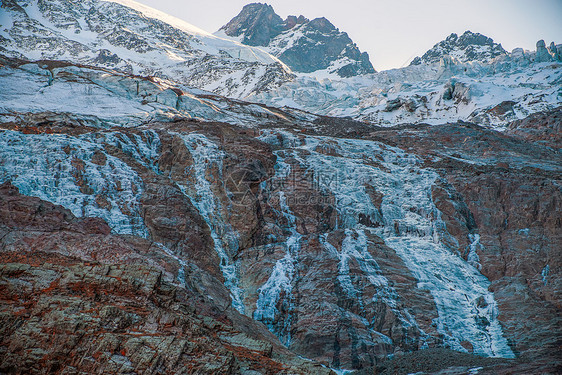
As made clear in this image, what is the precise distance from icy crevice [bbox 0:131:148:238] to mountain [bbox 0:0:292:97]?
253 ft

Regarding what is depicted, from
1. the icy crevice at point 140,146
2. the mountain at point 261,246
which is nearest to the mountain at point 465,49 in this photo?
the mountain at point 261,246

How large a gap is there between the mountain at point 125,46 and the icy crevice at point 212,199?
71792mm

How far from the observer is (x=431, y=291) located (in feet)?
74.5

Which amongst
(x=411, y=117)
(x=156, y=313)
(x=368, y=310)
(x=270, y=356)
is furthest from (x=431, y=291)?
(x=411, y=117)

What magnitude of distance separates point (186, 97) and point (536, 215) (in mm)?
43960

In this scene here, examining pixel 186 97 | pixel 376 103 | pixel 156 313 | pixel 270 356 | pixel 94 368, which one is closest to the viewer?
pixel 94 368

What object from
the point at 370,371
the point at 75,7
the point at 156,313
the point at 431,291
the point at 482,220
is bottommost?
the point at 370,371

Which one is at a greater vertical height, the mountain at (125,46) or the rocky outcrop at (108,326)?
the mountain at (125,46)

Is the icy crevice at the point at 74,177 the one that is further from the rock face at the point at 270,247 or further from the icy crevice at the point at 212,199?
the icy crevice at the point at 212,199

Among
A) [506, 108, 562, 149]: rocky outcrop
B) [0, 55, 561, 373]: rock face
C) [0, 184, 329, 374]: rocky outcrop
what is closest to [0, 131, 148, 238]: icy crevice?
[0, 55, 561, 373]: rock face

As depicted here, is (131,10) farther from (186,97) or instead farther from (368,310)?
(368,310)

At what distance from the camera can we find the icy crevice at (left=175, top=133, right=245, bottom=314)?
2333cm

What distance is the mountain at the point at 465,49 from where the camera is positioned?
473 feet

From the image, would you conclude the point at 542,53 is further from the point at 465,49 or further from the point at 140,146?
the point at 140,146
